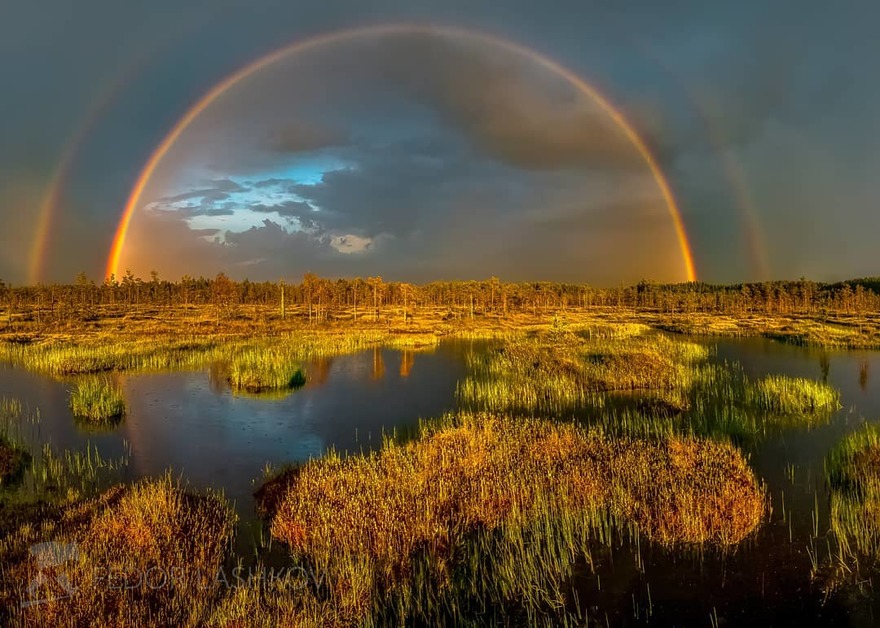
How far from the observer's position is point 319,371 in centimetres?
3500

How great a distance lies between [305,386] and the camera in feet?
97.3

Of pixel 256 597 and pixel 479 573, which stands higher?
pixel 256 597

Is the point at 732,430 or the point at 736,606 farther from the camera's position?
the point at 732,430

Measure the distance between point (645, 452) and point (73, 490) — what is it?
50.1ft

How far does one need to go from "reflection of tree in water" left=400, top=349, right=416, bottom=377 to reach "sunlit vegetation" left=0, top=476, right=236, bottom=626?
23.7m

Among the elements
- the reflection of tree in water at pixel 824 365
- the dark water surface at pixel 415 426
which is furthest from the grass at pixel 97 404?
the reflection of tree in water at pixel 824 365

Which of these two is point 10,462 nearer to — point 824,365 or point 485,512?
point 485,512

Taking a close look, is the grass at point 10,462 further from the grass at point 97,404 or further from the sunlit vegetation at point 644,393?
the sunlit vegetation at point 644,393

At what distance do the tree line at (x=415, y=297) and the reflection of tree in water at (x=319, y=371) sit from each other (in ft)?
196

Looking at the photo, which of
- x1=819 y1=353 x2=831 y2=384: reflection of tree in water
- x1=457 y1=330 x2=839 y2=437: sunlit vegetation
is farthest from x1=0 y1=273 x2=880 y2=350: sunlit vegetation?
x1=457 y1=330 x2=839 y2=437: sunlit vegetation

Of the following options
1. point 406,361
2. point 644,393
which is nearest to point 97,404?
point 406,361

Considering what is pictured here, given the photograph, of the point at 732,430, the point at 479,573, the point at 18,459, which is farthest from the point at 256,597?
the point at 732,430

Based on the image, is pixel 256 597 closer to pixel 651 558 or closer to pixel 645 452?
pixel 651 558

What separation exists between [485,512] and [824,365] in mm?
36462
